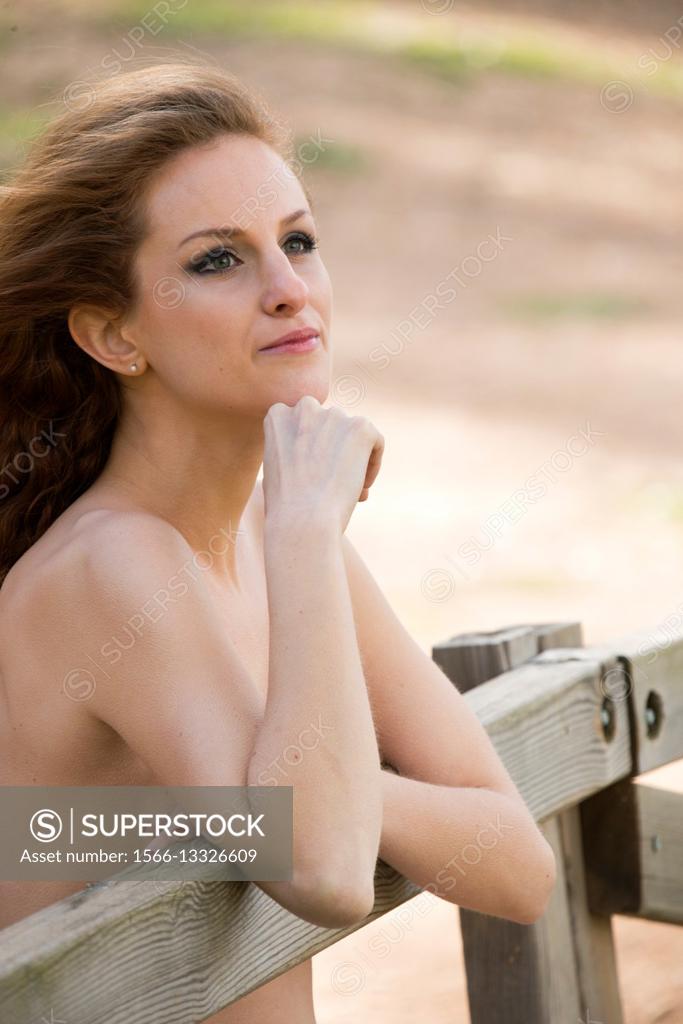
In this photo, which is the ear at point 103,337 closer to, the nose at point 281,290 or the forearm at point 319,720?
the nose at point 281,290

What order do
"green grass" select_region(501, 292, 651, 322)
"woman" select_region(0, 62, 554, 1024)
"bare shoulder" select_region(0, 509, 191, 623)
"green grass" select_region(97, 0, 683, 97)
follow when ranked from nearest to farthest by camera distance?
"woman" select_region(0, 62, 554, 1024), "bare shoulder" select_region(0, 509, 191, 623), "green grass" select_region(501, 292, 651, 322), "green grass" select_region(97, 0, 683, 97)

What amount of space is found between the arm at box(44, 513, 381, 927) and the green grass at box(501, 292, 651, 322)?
11420 mm

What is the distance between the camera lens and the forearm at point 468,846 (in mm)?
2076

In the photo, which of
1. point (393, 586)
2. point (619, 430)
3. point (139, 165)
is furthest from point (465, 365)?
point (139, 165)

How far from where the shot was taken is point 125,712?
201 cm

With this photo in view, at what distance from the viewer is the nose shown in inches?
87.4

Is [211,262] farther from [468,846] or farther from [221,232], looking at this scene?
[468,846]

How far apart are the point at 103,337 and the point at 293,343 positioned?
1.08 feet

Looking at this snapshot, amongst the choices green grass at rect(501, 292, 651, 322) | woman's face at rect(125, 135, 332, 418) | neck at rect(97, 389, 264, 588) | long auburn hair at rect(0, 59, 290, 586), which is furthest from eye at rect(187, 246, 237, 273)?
green grass at rect(501, 292, 651, 322)

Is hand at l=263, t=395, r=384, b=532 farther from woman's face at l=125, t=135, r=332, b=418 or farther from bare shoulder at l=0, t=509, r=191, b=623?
bare shoulder at l=0, t=509, r=191, b=623

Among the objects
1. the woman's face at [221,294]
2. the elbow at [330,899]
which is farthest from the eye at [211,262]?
the elbow at [330,899]

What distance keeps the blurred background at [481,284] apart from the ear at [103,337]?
1.34 ft

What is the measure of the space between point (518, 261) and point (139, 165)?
1285cm

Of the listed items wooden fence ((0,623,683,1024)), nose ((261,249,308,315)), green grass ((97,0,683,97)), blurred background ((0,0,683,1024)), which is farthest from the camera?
green grass ((97,0,683,97))
